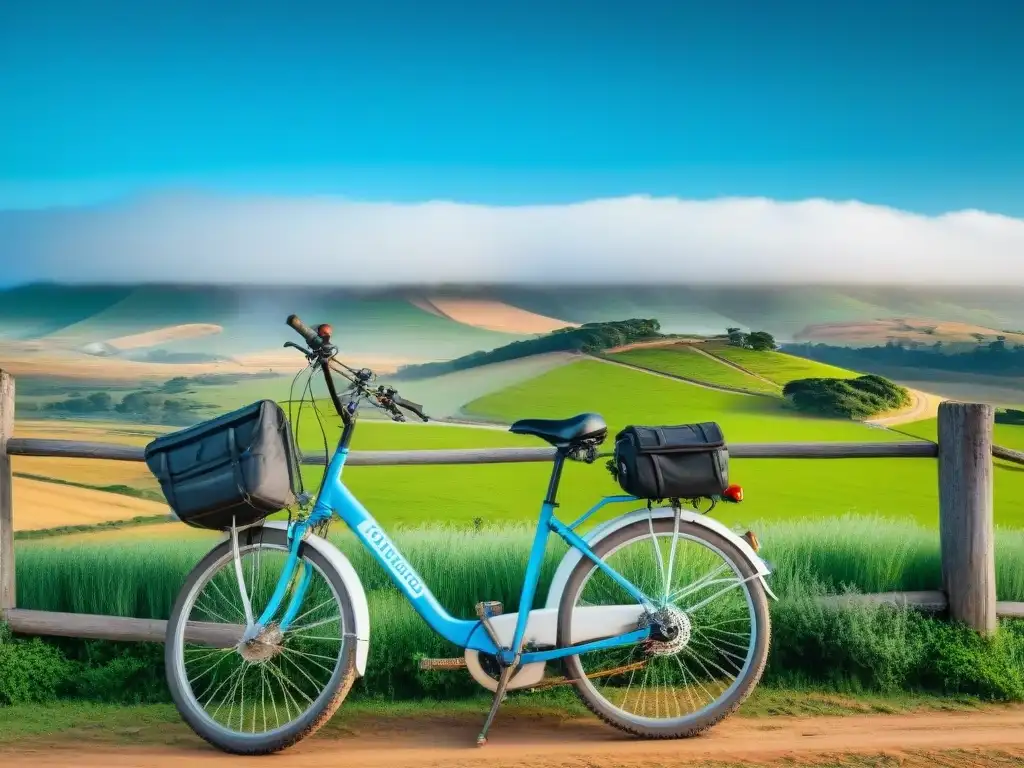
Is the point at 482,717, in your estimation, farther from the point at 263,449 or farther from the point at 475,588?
the point at 263,449

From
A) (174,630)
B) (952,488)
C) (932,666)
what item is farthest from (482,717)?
(952,488)

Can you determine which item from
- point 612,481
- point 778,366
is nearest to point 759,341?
point 778,366

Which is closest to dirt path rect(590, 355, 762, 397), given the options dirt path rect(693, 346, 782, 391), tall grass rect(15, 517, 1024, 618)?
dirt path rect(693, 346, 782, 391)

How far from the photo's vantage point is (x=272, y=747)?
3.10 metres

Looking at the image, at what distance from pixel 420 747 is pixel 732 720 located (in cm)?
106

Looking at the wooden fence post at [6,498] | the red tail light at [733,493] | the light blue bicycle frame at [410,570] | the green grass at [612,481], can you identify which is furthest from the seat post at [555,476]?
the wooden fence post at [6,498]

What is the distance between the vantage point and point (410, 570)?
10.6ft

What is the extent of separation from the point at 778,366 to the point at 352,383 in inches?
302

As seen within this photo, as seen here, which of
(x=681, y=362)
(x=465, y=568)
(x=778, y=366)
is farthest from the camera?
(x=681, y=362)

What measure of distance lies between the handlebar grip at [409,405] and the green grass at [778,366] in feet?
23.0

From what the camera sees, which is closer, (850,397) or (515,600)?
(515,600)

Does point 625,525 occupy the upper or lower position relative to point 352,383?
lower

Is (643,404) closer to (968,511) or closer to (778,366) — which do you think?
(778,366)

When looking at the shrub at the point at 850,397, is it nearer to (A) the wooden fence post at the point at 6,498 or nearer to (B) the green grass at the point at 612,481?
(B) the green grass at the point at 612,481
